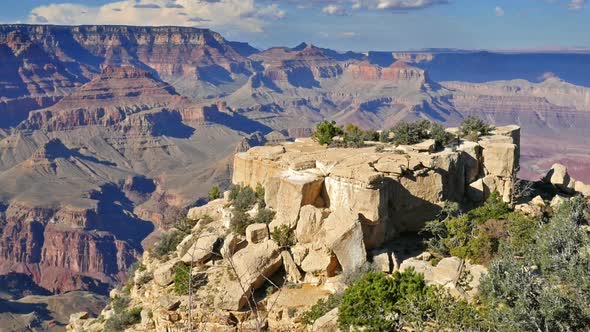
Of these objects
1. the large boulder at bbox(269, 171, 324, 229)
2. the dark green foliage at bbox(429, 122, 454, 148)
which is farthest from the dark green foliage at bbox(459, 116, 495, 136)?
the large boulder at bbox(269, 171, 324, 229)

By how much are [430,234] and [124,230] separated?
131m

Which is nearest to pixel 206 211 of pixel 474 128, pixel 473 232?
pixel 473 232

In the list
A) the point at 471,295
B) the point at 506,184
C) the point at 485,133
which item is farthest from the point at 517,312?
the point at 485,133

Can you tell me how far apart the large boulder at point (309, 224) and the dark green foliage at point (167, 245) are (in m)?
10.1

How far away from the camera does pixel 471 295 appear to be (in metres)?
21.0

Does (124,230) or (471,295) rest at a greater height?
(471,295)

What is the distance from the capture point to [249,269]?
76.6ft

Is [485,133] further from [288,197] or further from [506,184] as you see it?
[288,197]

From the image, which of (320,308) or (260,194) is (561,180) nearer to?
(260,194)

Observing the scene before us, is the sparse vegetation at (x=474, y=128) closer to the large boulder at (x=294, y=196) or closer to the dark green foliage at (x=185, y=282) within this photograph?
the large boulder at (x=294, y=196)

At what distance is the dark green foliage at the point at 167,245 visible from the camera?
31.6m

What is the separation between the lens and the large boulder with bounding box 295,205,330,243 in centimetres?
2456

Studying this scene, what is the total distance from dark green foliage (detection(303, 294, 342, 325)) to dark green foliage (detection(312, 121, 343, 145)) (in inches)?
584

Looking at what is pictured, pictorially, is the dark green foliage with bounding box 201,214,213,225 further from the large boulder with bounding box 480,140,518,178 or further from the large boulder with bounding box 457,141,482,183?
the large boulder with bounding box 480,140,518,178
